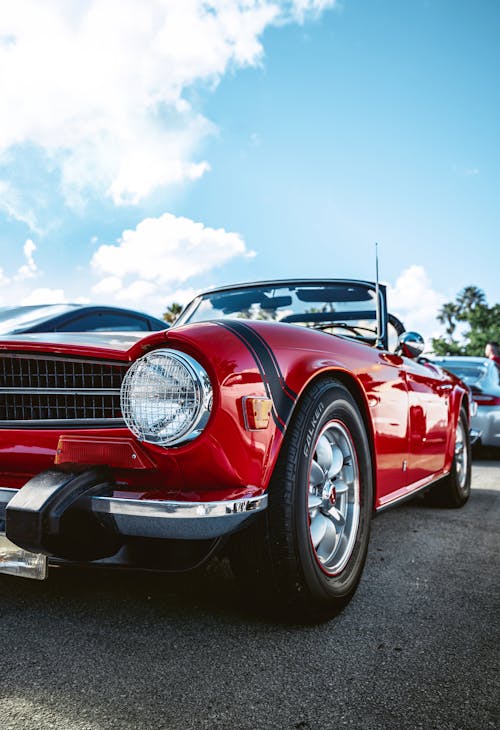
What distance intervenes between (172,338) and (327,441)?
78 centimetres

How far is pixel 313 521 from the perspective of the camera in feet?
7.19

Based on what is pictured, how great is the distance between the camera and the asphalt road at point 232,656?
146cm

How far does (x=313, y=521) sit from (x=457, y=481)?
2286mm

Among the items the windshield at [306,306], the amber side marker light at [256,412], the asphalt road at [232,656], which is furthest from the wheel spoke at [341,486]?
the windshield at [306,306]

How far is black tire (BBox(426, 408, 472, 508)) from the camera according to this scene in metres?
4.10

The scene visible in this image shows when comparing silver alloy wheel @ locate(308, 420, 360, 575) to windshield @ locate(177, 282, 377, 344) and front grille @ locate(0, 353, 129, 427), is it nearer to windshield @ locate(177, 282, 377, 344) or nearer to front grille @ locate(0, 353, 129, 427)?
front grille @ locate(0, 353, 129, 427)

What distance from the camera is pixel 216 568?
2.57 m

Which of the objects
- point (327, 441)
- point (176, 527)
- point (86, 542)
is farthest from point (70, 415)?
point (327, 441)

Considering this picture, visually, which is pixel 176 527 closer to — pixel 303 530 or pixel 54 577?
pixel 303 530

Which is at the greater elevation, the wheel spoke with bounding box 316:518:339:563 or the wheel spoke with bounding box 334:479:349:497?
the wheel spoke with bounding box 334:479:349:497

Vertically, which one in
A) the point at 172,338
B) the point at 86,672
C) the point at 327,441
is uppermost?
the point at 172,338

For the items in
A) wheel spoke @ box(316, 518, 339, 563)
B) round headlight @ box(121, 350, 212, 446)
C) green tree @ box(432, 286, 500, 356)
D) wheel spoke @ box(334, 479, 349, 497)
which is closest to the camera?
round headlight @ box(121, 350, 212, 446)

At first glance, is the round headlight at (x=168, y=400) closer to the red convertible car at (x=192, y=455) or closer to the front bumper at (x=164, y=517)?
the red convertible car at (x=192, y=455)

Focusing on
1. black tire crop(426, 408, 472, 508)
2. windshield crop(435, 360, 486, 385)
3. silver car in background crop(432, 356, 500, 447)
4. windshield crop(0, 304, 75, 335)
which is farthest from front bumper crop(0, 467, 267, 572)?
windshield crop(435, 360, 486, 385)
